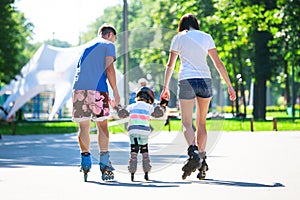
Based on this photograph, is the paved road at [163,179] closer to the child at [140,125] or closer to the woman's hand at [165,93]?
the child at [140,125]

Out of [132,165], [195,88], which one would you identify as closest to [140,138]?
[132,165]

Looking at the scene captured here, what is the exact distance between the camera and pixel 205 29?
5003 centimetres

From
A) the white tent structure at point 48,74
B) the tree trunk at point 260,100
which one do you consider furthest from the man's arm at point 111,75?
the white tent structure at point 48,74

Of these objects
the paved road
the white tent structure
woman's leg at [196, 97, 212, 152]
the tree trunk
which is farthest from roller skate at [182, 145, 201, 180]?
the white tent structure

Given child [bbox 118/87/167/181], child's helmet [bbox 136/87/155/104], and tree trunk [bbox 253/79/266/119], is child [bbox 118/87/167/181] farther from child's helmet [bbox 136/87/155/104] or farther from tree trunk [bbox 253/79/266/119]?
tree trunk [bbox 253/79/266/119]

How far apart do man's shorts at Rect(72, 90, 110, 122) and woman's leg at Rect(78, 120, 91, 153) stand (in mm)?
88

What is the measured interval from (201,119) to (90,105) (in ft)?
4.66

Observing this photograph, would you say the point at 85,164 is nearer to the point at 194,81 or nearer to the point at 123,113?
the point at 123,113

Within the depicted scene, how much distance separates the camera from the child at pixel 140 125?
11.1 metres

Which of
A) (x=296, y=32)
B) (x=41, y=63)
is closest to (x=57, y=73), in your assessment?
(x=41, y=63)

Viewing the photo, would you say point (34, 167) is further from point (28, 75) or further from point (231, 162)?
point (28, 75)

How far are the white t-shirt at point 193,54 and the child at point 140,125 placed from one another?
0.56 m

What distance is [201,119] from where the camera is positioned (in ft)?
36.9

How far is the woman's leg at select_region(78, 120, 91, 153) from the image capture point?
36.6ft
